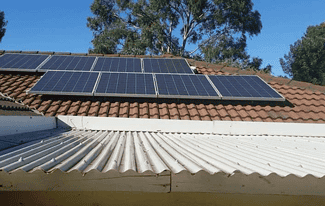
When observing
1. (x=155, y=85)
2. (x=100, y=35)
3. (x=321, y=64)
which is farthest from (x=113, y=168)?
(x=321, y=64)

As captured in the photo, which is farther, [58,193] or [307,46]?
[307,46]

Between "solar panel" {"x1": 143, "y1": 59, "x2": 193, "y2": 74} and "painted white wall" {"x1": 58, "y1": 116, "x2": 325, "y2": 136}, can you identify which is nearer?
"painted white wall" {"x1": 58, "y1": 116, "x2": 325, "y2": 136}

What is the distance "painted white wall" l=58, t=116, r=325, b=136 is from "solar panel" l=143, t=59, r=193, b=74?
3.86m

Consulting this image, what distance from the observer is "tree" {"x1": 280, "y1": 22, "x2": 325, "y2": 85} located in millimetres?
41375

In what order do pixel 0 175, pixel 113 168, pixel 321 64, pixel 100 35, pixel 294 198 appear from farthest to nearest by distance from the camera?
pixel 321 64
pixel 100 35
pixel 294 198
pixel 113 168
pixel 0 175

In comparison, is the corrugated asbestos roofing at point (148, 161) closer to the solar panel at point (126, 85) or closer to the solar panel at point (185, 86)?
the solar panel at point (126, 85)

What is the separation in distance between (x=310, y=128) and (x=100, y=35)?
29.7 m

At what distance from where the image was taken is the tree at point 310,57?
41.4 m

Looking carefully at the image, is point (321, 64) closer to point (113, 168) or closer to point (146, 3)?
point (146, 3)

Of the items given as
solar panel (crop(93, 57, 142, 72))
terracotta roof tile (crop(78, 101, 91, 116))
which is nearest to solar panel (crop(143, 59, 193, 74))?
solar panel (crop(93, 57, 142, 72))

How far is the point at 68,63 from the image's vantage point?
11.8 metres

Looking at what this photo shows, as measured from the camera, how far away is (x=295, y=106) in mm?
9555

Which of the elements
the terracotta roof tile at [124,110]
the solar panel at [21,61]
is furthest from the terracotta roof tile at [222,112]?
the solar panel at [21,61]

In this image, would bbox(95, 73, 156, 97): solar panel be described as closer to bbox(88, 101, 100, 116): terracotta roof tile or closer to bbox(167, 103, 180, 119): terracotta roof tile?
bbox(88, 101, 100, 116): terracotta roof tile
